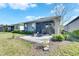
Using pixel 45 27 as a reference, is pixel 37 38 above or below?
below

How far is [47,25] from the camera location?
4.75 meters

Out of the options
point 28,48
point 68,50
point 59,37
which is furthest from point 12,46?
point 68,50

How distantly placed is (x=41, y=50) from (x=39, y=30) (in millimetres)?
406

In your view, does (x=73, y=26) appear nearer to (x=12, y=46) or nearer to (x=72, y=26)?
(x=72, y=26)

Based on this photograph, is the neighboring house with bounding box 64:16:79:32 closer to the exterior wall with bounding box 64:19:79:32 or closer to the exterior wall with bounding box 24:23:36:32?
the exterior wall with bounding box 64:19:79:32

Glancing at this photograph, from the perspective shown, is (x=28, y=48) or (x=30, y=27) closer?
(x=28, y=48)

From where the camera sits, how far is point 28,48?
4.71m

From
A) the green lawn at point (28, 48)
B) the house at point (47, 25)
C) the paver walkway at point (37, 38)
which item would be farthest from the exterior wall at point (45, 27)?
the green lawn at point (28, 48)

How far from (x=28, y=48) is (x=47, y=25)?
0.60 metres

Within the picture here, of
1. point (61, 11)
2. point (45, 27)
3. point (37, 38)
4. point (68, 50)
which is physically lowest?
point (68, 50)

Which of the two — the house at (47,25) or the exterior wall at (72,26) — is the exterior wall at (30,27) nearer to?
the house at (47,25)

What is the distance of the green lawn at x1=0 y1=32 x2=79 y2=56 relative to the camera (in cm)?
466

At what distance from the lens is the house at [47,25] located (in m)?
4.73

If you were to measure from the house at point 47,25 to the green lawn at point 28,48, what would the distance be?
0.94ft
